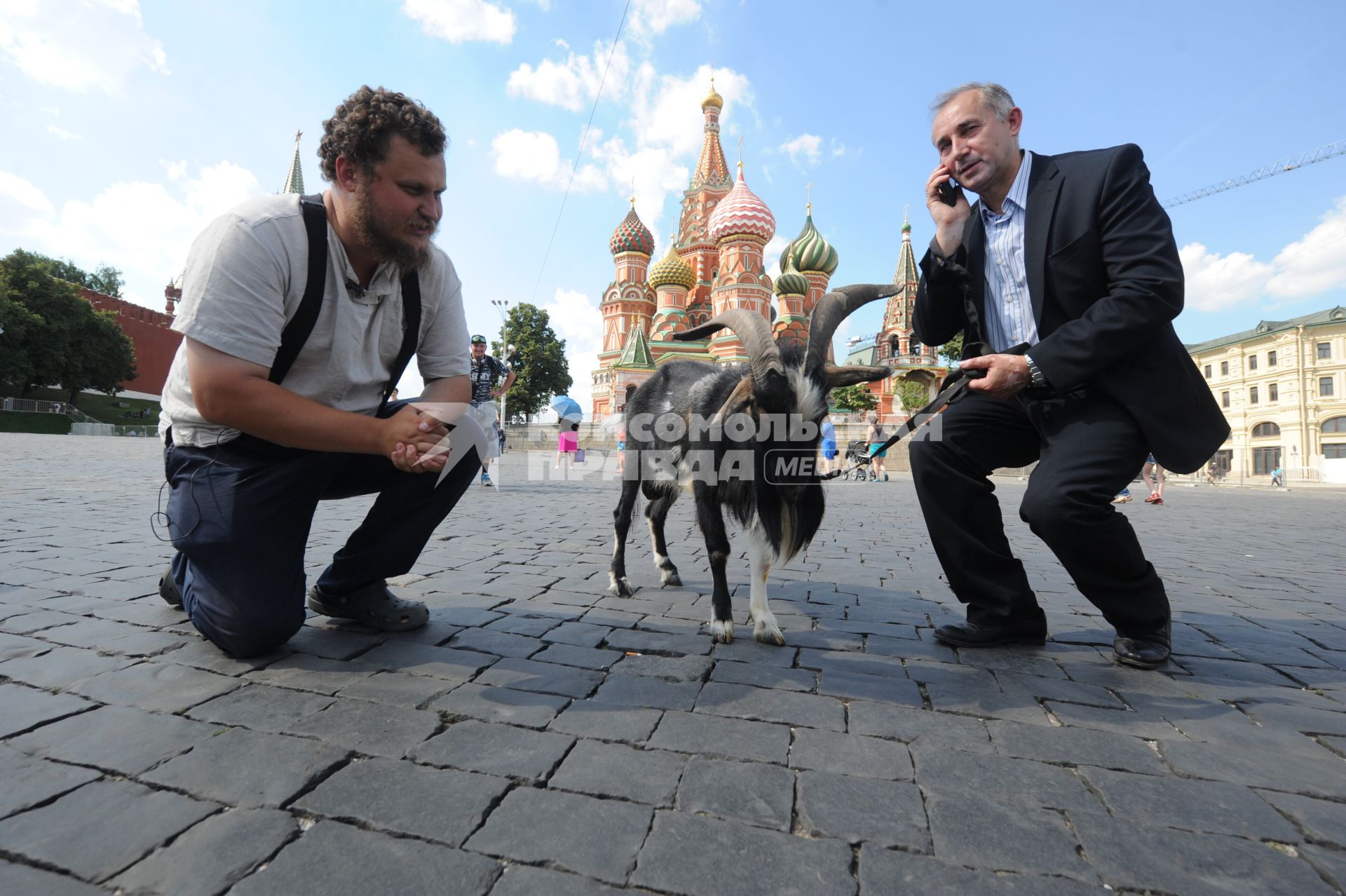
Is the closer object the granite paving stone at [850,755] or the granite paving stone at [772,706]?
the granite paving stone at [850,755]

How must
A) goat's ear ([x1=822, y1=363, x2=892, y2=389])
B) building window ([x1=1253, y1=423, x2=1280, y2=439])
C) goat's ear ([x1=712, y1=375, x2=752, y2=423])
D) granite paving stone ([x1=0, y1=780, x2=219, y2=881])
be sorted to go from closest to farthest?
1. granite paving stone ([x1=0, y1=780, x2=219, y2=881])
2. goat's ear ([x1=712, y1=375, x2=752, y2=423])
3. goat's ear ([x1=822, y1=363, x2=892, y2=389])
4. building window ([x1=1253, y1=423, x2=1280, y2=439])

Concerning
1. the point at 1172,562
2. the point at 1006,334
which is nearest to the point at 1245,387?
the point at 1172,562

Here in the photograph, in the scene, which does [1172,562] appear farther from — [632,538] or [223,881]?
[223,881]

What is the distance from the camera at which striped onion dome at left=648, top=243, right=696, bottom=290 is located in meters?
50.5

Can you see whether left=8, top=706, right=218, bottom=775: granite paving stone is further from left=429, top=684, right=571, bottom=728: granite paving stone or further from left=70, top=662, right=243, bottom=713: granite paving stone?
left=429, top=684, right=571, bottom=728: granite paving stone

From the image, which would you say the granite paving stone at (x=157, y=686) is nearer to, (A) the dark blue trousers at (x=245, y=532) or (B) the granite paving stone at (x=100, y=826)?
(A) the dark blue trousers at (x=245, y=532)

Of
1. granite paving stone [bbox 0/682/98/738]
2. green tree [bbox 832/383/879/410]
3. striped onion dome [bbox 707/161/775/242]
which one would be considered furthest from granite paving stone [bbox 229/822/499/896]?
green tree [bbox 832/383/879/410]

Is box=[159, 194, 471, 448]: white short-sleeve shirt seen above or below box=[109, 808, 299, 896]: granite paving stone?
above

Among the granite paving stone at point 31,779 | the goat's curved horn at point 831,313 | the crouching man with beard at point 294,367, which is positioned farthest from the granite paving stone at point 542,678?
the goat's curved horn at point 831,313

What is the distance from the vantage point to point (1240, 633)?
3387mm

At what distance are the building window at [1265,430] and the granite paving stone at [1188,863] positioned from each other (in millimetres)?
69099

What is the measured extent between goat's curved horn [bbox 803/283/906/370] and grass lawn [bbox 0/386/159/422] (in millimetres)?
61299

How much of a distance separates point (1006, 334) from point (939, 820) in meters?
2.54

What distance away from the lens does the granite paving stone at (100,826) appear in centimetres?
138
